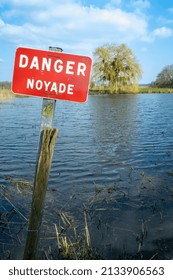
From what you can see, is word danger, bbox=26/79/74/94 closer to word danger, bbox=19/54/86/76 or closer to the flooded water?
word danger, bbox=19/54/86/76

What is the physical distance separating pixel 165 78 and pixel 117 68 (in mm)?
41110

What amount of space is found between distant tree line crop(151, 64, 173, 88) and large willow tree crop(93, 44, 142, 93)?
37.1 metres

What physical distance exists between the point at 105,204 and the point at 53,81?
377 cm

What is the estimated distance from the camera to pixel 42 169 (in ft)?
10.0

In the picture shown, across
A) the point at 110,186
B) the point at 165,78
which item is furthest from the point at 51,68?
the point at 165,78

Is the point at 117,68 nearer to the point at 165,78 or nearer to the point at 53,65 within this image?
the point at 165,78

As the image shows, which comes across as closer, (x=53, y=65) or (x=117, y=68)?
(x=53, y=65)

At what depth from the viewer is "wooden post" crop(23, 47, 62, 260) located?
297 cm

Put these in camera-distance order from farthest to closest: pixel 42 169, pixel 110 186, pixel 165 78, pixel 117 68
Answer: pixel 165 78 → pixel 117 68 → pixel 110 186 → pixel 42 169

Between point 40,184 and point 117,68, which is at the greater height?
point 117,68

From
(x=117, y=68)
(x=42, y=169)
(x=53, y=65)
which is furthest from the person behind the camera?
(x=117, y=68)

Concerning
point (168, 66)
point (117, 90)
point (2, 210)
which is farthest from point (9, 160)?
point (168, 66)

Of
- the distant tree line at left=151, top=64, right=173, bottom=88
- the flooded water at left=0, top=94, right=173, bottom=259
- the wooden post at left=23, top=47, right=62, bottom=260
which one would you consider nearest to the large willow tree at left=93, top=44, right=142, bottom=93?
the distant tree line at left=151, top=64, right=173, bottom=88

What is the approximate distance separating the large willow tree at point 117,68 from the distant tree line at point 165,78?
37.1 meters
